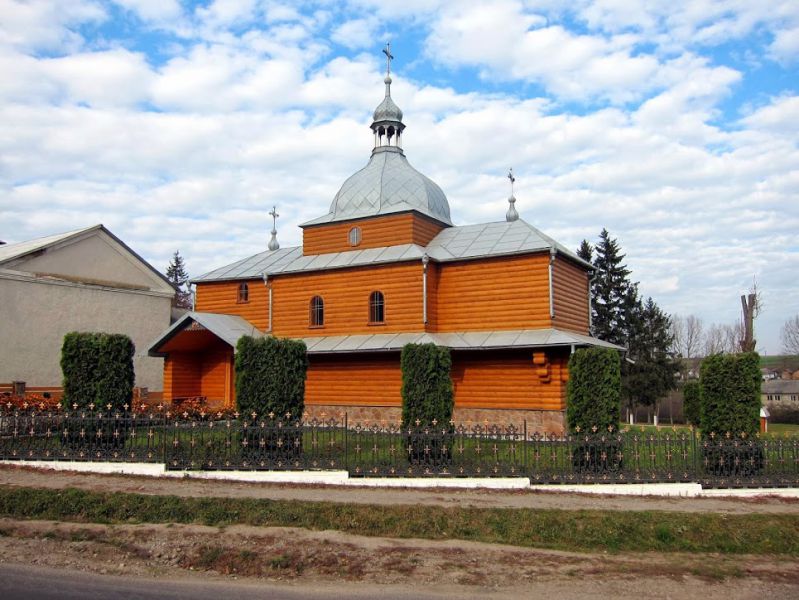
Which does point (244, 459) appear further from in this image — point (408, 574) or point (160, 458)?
Answer: point (408, 574)

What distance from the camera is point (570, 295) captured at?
2061cm

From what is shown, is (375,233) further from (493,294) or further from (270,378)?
(270,378)

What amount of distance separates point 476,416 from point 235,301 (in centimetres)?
1099

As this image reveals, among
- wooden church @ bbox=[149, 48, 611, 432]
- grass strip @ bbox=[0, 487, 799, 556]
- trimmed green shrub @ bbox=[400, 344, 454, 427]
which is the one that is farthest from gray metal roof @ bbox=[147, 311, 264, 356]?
grass strip @ bbox=[0, 487, 799, 556]

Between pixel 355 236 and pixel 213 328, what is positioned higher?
pixel 355 236

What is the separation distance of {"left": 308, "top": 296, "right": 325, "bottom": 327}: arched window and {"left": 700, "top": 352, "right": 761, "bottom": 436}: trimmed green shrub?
13254mm

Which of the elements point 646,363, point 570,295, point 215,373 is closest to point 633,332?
point 646,363

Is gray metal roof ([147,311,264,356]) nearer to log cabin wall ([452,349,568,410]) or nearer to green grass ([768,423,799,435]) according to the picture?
log cabin wall ([452,349,568,410])

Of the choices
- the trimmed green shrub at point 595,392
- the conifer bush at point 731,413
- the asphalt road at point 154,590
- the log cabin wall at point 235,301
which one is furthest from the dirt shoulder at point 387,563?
the log cabin wall at point 235,301

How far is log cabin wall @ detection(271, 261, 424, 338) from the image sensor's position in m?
20.8

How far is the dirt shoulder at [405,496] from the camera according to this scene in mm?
9984

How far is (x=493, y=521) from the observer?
8844 millimetres

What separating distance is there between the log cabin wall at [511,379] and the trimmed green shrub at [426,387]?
603cm

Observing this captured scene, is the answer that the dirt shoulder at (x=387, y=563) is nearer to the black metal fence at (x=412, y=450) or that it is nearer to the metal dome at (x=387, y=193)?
the black metal fence at (x=412, y=450)
